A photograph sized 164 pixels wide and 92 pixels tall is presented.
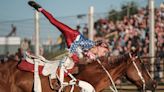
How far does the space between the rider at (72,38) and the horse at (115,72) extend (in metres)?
0.31

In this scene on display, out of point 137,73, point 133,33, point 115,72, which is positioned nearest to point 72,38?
point 115,72

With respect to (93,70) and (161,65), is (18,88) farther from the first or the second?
(161,65)

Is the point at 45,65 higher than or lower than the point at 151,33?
lower

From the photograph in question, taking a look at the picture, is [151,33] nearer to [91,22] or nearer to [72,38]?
[91,22]

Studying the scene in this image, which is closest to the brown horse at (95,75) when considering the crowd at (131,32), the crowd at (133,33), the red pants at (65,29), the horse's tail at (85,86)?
the horse's tail at (85,86)

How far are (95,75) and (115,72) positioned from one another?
39 cm

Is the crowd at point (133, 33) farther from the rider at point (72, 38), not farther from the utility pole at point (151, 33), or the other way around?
the rider at point (72, 38)

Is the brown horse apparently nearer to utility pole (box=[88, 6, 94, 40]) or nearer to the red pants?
the red pants

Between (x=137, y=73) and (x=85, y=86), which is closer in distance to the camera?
(x=85, y=86)

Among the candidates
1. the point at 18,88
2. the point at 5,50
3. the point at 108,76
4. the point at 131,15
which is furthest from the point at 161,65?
the point at 18,88

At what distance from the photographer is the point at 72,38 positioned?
801 cm

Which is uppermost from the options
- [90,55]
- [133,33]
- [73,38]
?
[133,33]

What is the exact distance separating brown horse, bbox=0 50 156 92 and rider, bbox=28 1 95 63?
326mm

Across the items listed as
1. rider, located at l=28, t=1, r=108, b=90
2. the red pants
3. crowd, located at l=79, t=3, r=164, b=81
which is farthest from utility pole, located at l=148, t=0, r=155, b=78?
the red pants
